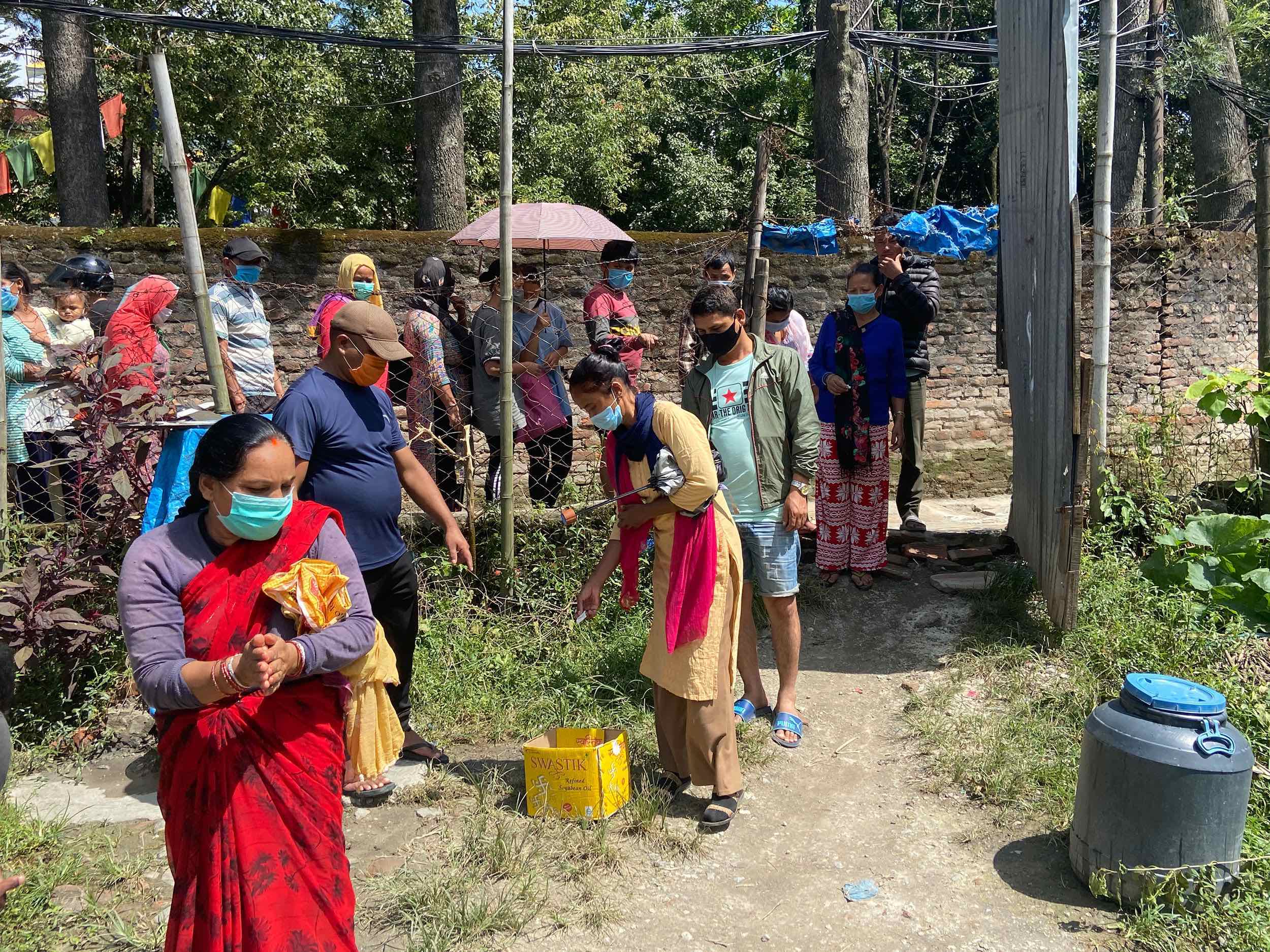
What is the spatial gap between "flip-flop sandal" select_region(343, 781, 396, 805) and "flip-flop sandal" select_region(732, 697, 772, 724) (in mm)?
1458

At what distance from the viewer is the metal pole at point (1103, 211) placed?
15.7 feet

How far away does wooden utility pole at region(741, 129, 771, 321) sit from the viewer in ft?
18.1

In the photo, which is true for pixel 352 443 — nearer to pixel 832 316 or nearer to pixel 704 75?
pixel 832 316

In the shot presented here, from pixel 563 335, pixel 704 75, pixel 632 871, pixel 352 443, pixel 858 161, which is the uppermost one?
pixel 704 75

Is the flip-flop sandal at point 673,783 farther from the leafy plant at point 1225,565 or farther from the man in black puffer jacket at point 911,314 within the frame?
the man in black puffer jacket at point 911,314

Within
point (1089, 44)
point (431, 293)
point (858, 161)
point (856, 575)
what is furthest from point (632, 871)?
point (1089, 44)

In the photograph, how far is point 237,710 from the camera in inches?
89.4

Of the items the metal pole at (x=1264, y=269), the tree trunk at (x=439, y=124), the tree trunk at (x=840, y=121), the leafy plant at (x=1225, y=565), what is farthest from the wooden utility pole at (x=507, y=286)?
the tree trunk at (x=439, y=124)

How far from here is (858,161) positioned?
10453 mm

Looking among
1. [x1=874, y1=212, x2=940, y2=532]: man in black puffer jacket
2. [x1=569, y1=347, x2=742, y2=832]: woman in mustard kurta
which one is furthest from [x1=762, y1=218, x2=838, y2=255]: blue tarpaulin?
[x1=569, y1=347, x2=742, y2=832]: woman in mustard kurta

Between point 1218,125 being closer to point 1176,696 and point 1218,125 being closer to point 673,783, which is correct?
point 1176,696

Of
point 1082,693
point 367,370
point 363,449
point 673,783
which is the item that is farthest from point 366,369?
point 1082,693

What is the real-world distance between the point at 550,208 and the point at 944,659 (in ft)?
12.7

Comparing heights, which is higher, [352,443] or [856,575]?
[352,443]
